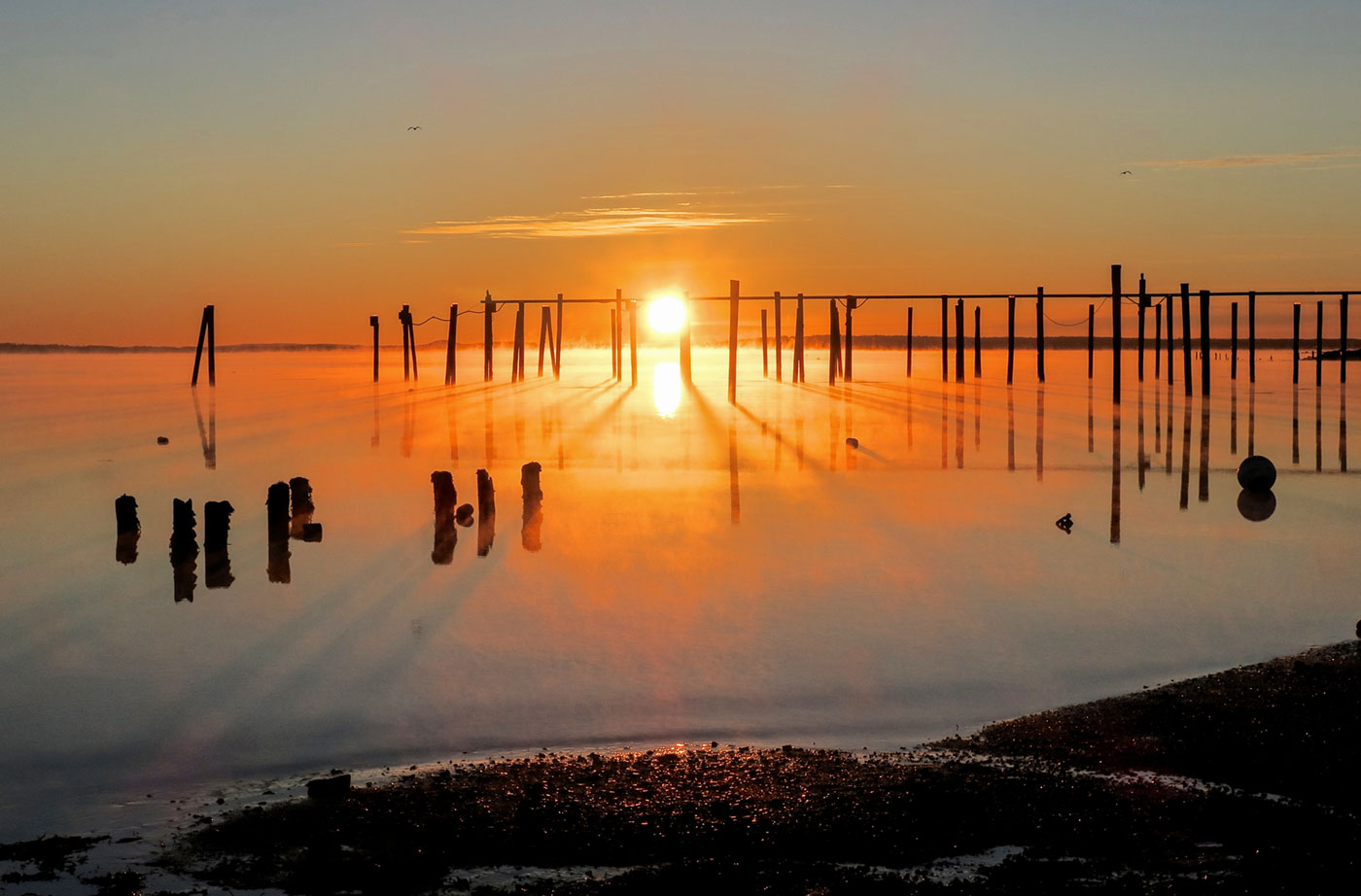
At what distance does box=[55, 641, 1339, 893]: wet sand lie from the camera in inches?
242

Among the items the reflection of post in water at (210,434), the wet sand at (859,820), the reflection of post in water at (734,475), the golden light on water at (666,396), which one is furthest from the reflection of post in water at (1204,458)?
the reflection of post in water at (210,434)

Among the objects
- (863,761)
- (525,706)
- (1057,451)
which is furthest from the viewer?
(1057,451)

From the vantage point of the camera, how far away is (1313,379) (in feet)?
212

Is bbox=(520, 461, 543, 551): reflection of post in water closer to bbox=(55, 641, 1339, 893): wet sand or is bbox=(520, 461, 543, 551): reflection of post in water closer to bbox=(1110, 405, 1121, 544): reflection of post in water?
bbox=(1110, 405, 1121, 544): reflection of post in water

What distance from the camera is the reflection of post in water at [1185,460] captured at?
65.7 feet

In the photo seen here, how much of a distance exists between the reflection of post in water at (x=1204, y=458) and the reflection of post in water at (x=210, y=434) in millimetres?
17388

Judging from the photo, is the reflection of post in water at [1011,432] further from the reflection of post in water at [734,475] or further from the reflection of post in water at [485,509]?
the reflection of post in water at [485,509]

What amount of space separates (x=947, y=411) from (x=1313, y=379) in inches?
1265

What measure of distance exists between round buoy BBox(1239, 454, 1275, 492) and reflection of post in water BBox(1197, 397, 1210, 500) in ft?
1.95

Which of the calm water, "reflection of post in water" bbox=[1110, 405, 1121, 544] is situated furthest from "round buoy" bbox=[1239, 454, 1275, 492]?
"reflection of post in water" bbox=[1110, 405, 1121, 544]

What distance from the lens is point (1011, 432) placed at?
3231 cm

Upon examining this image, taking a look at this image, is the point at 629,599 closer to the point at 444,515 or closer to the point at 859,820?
the point at 444,515

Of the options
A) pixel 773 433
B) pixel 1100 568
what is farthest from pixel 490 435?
pixel 1100 568

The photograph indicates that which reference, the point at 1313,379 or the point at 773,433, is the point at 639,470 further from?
the point at 1313,379
